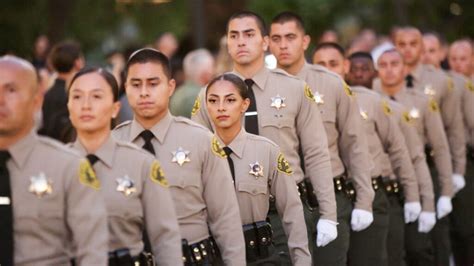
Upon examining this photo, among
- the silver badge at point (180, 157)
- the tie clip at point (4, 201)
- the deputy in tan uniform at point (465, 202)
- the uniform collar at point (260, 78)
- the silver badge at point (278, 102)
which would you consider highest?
the uniform collar at point (260, 78)

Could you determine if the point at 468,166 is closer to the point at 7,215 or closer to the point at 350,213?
the point at 350,213

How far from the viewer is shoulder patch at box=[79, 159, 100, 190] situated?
6195mm

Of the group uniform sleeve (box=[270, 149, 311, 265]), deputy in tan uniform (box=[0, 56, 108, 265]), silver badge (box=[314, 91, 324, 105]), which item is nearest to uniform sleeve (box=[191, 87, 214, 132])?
uniform sleeve (box=[270, 149, 311, 265])

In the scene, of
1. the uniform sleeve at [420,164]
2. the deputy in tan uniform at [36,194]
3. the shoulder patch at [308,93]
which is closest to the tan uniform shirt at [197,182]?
the deputy in tan uniform at [36,194]

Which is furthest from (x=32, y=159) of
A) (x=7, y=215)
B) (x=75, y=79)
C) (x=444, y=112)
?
(x=444, y=112)

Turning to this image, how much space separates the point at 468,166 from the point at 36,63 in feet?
21.9

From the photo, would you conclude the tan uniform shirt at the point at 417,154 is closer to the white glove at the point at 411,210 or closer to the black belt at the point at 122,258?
the white glove at the point at 411,210

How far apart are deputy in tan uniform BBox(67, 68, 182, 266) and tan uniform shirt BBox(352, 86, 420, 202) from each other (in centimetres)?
453

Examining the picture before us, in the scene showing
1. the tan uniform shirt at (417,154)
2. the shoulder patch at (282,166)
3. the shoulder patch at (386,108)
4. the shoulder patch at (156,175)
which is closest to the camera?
the shoulder patch at (156,175)

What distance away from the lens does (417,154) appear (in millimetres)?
12195

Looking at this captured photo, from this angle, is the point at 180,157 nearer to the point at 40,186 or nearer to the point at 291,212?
the point at 291,212

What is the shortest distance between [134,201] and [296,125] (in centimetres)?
279

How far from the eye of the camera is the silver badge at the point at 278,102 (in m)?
9.32

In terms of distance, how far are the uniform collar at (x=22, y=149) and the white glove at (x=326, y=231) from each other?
3.73m
